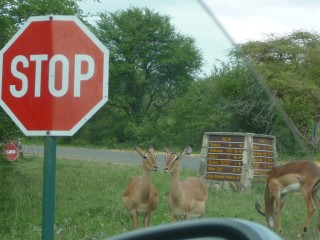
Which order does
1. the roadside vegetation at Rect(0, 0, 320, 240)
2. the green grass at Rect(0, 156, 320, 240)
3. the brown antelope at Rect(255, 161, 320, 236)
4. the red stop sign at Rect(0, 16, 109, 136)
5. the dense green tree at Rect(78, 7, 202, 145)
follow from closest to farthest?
the red stop sign at Rect(0, 16, 109, 136) < the green grass at Rect(0, 156, 320, 240) < the brown antelope at Rect(255, 161, 320, 236) < the roadside vegetation at Rect(0, 0, 320, 240) < the dense green tree at Rect(78, 7, 202, 145)

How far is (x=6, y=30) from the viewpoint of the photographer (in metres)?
13.5

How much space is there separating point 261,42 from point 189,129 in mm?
4200

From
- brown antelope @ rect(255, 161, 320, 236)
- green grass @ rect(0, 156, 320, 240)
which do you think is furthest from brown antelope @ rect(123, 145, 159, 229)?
brown antelope @ rect(255, 161, 320, 236)

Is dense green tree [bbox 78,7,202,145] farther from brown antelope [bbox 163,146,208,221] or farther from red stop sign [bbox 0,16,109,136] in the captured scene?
red stop sign [bbox 0,16,109,136]

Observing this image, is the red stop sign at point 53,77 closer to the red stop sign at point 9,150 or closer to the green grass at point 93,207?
the green grass at point 93,207

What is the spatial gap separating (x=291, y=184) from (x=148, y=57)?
22833mm

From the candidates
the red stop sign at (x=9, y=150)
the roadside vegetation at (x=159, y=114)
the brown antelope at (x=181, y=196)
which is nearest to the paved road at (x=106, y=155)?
the roadside vegetation at (x=159, y=114)

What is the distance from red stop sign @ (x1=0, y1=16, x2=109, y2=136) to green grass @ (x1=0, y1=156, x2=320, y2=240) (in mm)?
5216

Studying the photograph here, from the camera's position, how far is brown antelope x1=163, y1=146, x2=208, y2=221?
40.7 feet

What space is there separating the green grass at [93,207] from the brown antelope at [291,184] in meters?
0.38

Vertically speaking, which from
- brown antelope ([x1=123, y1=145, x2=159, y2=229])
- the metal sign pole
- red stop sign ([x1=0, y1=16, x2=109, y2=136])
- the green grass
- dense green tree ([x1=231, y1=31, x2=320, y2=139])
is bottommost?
Result: the green grass

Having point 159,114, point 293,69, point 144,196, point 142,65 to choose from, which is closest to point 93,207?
point 144,196

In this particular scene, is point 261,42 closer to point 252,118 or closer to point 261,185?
point 252,118

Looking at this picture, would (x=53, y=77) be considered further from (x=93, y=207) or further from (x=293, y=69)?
(x=293, y=69)
